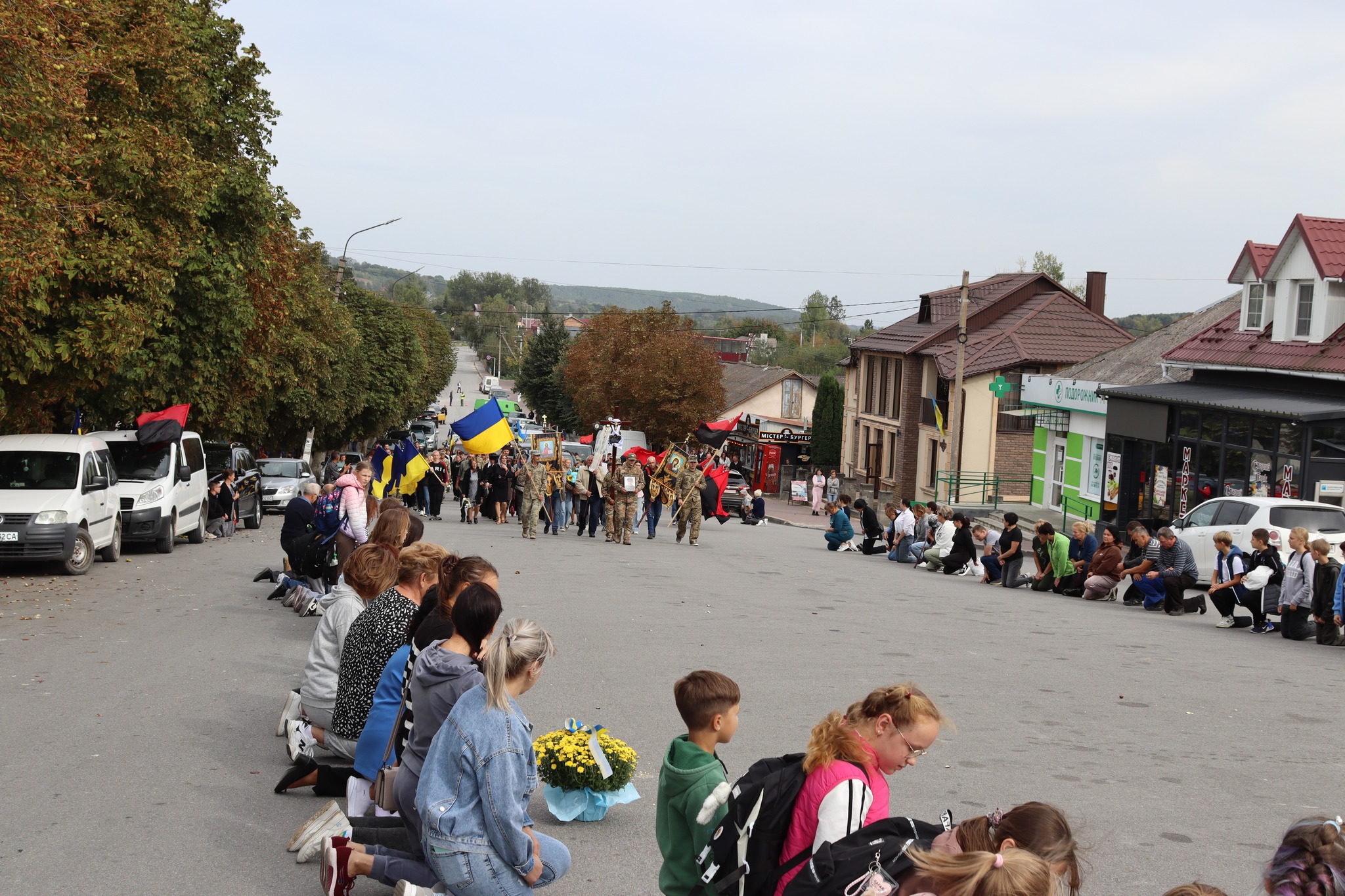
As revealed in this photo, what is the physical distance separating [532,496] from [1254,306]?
18163 millimetres

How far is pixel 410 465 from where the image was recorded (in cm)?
2412

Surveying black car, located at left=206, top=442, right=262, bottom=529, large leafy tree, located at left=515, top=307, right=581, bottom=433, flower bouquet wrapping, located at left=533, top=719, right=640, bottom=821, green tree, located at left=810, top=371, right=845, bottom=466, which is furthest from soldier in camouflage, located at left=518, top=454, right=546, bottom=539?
large leafy tree, located at left=515, top=307, right=581, bottom=433

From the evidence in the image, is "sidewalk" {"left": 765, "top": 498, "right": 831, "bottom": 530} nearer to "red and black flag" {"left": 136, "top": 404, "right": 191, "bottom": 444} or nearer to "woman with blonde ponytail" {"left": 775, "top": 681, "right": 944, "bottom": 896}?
"red and black flag" {"left": 136, "top": 404, "right": 191, "bottom": 444}

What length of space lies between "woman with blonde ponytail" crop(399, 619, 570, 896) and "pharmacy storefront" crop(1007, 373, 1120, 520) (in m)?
31.0

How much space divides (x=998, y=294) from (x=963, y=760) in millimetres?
49686

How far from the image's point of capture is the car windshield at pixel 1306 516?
770 inches

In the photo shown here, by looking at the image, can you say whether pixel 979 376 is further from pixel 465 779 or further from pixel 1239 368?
pixel 465 779

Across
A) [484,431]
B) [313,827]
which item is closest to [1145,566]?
[484,431]

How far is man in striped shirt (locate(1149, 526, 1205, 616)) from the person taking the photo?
1830 cm

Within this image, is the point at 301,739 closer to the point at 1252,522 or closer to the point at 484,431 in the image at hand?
the point at 1252,522

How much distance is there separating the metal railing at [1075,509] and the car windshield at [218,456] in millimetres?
24076

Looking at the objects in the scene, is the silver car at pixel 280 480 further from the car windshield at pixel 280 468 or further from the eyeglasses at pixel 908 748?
the eyeglasses at pixel 908 748

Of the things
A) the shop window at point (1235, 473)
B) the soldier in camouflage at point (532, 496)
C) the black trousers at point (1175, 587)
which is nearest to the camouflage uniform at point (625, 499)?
the soldier in camouflage at point (532, 496)

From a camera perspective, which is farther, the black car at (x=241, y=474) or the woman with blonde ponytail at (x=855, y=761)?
the black car at (x=241, y=474)
